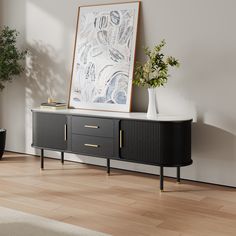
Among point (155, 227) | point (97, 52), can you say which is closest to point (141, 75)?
point (97, 52)

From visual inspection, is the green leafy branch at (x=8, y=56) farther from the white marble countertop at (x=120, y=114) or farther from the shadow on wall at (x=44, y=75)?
the white marble countertop at (x=120, y=114)

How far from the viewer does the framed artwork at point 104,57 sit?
4312 millimetres

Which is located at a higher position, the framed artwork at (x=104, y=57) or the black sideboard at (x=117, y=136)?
the framed artwork at (x=104, y=57)

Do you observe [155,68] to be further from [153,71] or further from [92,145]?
[92,145]

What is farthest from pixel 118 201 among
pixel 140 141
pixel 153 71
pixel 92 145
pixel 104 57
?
pixel 104 57

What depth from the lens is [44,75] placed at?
16.6 feet

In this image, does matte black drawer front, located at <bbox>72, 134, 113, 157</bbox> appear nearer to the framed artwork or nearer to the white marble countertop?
the white marble countertop

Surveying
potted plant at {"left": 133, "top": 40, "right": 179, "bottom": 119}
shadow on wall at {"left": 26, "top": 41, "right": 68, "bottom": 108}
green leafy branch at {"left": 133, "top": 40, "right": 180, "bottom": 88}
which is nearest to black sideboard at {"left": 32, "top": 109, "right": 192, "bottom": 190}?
potted plant at {"left": 133, "top": 40, "right": 179, "bottom": 119}

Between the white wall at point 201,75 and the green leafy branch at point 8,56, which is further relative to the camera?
the green leafy branch at point 8,56

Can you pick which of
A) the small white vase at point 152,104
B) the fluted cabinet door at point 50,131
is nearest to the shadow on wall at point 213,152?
the small white vase at point 152,104

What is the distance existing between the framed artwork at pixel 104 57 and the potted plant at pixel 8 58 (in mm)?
773

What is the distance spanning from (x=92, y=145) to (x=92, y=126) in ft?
0.60

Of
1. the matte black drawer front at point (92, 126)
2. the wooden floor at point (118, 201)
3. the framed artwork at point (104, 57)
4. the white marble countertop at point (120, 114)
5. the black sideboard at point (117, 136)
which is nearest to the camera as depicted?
the wooden floor at point (118, 201)

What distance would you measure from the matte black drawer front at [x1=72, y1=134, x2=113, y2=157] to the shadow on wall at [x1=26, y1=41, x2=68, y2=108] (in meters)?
0.79
